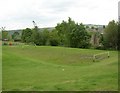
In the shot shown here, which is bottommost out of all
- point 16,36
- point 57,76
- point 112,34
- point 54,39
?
point 57,76

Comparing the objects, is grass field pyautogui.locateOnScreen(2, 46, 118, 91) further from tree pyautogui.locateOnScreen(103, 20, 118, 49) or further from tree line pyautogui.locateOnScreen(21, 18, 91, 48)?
tree line pyautogui.locateOnScreen(21, 18, 91, 48)

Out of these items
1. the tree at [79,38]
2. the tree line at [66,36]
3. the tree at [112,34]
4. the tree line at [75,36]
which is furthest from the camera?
the tree line at [66,36]

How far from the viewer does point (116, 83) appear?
491 inches

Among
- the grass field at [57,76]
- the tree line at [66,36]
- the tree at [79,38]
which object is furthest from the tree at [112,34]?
the grass field at [57,76]

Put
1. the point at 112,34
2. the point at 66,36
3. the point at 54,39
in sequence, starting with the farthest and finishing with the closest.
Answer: the point at 54,39, the point at 66,36, the point at 112,34

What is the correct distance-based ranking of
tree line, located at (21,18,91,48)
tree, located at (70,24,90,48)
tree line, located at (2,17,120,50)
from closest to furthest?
1. tree line, located at (2,17,120,50)
2. tree, located at (70,24,90,48)
3. tree line, located at (21,18,91,48)

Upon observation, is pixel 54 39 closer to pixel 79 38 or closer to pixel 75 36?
pixel 75 36

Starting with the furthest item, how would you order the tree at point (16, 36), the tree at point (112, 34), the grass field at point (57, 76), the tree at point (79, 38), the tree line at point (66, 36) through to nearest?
the tree at point (16, 36), the tree line at point (66, 36), the tree at point (79, 38), the tree at point (112, 34), the grass field at point (57, 76)

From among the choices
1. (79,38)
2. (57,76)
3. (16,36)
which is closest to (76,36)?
(79,38)

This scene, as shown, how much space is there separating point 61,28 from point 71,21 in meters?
4.17

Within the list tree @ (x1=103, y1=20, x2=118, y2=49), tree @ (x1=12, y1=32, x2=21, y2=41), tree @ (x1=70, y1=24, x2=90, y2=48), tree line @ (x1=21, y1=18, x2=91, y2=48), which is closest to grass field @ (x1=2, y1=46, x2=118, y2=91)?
tree @ (x1=103, y1=20, x2=118, y2=49)

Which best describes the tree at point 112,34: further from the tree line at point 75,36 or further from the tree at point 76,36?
the tree at point 76,36

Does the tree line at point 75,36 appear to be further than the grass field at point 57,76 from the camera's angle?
Yes

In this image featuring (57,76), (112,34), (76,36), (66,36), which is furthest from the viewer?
(66,36)
